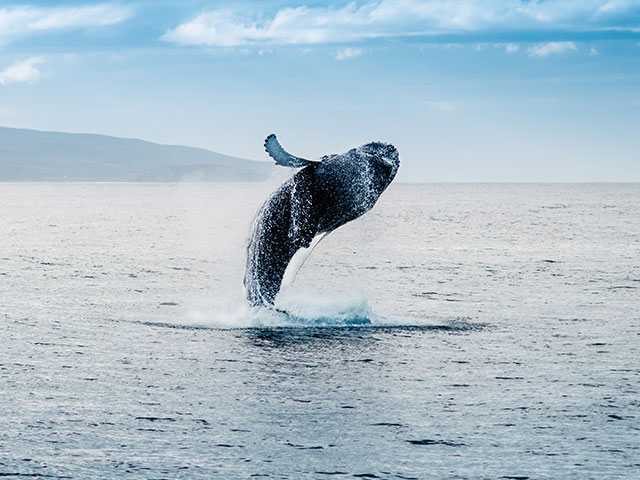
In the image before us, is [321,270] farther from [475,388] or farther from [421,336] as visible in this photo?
[475,388]

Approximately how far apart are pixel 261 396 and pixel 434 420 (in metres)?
2.36

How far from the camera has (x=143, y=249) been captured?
45.6 m

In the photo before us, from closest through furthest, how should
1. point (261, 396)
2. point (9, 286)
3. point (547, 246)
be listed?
point (261, 396) < point (9, 286) < point (547, 246)

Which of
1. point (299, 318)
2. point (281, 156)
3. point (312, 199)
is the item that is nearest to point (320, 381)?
point (312, 199)

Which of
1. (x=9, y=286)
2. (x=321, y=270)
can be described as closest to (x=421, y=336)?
(x=9, y=286)

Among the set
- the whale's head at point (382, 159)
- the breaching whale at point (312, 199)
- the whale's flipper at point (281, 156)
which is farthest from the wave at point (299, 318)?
the whale's head at point (382, 159)

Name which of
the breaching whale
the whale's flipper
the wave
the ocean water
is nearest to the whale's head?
the breaching whale

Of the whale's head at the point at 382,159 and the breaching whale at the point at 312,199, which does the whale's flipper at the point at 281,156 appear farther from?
the whale's head at the point at 382,159

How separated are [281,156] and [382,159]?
1.78m

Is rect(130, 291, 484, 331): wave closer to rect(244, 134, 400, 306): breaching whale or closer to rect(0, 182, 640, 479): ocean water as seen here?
rect(0, 182, 640, 479): ocean water

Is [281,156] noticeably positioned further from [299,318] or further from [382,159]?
[299,318]

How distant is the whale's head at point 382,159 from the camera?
17109 mm

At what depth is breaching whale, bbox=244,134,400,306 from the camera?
17094 millimetres

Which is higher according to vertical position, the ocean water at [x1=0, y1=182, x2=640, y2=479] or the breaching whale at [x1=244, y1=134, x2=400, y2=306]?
the breaching whale at [x1=244, y1=134, x2=400, y2=306]
